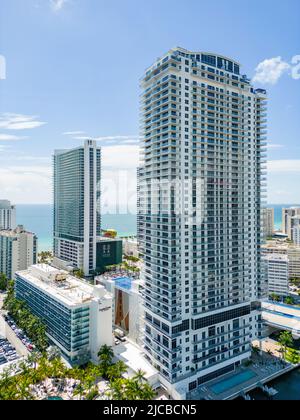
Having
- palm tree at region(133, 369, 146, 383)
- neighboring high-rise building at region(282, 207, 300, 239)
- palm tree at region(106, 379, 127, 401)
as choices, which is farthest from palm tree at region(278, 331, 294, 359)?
neighboring high-rise building at region(282, 207, 300, 239)

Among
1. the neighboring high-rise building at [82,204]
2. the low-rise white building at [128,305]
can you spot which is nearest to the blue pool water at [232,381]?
the low-rise white building at [128,305]

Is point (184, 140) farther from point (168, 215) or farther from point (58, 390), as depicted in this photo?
point (58, 390)

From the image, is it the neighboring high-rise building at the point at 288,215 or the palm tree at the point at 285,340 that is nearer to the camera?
the palm tree at the point at 285,340

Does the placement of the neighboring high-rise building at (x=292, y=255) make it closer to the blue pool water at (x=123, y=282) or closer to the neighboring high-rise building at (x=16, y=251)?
the blue pool water at (x=123, y=282)

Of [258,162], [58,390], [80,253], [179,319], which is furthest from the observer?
[80,253]

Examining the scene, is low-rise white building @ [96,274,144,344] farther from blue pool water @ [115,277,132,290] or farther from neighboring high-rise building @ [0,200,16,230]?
neighboring high-rise building @ [0,200,16,230]

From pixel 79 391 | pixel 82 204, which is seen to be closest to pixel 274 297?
pixel 79 391
